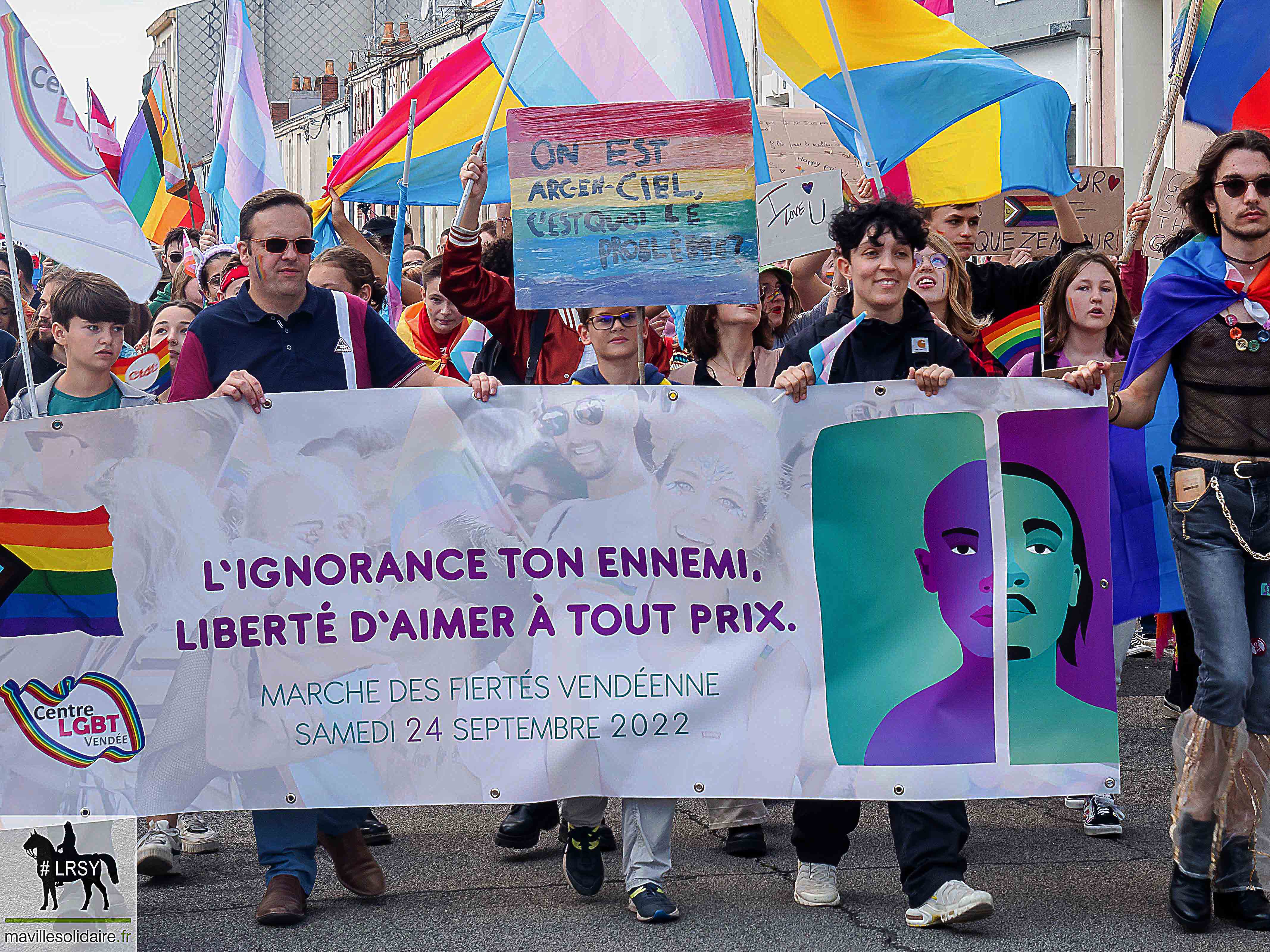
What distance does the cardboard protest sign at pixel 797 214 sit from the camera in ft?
22.2

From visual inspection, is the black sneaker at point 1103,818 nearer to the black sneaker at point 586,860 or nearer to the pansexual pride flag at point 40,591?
the black sneaker at point 586,860

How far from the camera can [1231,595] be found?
4.51m

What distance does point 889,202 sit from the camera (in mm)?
4902

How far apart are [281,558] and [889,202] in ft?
6.84

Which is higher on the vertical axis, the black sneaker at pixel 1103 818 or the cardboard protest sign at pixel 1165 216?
the cardboard protest sign at pixel 1165 216

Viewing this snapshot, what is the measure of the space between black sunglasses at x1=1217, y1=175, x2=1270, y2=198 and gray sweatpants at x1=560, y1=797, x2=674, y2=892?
237 cm

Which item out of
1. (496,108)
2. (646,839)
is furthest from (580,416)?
(496,108)

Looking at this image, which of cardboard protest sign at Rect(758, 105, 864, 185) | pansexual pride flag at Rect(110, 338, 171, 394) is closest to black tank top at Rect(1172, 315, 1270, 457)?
pansexual pride flag at Rect(110, 338, 171, 394)

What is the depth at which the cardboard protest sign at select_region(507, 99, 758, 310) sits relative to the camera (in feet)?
16.2

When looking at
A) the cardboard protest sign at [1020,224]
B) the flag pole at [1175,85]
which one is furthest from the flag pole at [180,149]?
the flag pole at [1175,85]

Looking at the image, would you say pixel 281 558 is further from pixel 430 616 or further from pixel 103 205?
pixel 103 205

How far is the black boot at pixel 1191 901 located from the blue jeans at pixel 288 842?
7.59 ft

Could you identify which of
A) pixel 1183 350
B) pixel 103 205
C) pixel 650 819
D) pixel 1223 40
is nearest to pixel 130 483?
pixel 103 205

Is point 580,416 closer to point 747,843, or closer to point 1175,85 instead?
point 747,843
